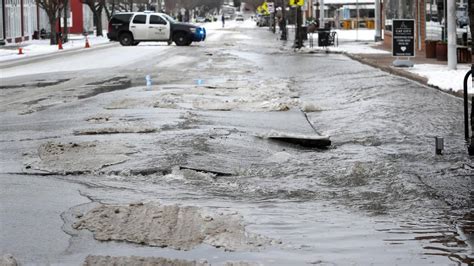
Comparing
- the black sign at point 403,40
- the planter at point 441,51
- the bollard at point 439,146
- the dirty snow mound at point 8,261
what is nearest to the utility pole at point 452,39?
the black sign at point 403,40

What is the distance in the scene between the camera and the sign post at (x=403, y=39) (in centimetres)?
2675

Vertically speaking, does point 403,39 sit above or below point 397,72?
above

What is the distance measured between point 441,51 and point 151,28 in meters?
23.7

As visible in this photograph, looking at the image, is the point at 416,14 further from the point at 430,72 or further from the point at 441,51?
the point at 430,72

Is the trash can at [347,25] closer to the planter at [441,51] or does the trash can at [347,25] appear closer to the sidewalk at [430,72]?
the sidewalk at [430,72]

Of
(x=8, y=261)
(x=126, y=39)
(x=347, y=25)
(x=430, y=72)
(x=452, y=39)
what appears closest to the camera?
(x=8, y=261)

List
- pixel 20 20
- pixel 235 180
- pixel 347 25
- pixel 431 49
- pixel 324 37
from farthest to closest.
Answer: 1. pixel 347 25
2. pixel 20 20
3. pixel 324 37
4. pixel 431 49
5. pixel 235 180

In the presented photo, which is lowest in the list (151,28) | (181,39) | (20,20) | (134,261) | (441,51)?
(134,261)

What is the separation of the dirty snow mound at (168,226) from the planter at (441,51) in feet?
80.1

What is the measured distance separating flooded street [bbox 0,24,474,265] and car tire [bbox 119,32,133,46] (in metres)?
34.3

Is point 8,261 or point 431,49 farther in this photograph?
point 431,49

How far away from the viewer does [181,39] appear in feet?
168

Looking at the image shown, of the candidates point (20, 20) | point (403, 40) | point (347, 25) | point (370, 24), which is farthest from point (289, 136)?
point (347, 25)

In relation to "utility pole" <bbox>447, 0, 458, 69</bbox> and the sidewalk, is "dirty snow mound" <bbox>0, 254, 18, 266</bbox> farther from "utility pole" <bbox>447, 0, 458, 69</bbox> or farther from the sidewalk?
"utility pole" <bbox>447, 0, 458, 69</bbox>
